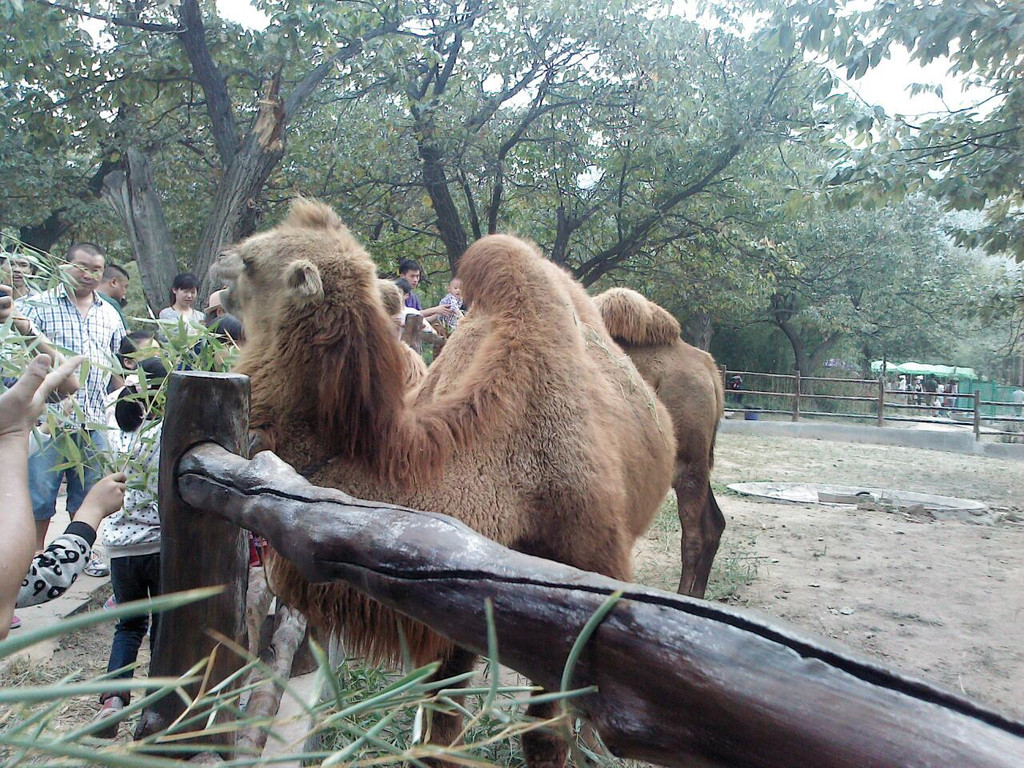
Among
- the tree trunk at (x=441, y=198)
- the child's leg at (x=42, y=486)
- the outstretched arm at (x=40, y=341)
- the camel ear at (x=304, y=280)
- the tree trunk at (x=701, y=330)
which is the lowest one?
the child's leg at (x=42, y=486)

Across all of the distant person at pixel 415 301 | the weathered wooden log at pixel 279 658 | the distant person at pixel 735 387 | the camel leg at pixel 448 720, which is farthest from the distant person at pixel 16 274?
the distant person at pixel 735 387

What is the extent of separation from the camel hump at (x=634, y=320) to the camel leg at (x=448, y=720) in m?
3.41

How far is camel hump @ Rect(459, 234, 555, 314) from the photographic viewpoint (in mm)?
3248

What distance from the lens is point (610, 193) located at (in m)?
12.9

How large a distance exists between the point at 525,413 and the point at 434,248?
12055 millimetres

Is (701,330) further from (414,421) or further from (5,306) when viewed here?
(5,306)

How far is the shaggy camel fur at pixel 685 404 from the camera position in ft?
18.6

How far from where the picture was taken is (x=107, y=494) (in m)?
2.68

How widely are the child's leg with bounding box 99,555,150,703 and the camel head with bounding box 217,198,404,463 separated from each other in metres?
1.33

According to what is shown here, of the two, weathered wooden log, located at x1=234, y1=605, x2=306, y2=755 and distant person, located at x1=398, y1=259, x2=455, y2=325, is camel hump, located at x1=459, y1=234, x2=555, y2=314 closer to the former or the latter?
weathered wooden log, located at x1=234, y1=605, x2=306, y2=755

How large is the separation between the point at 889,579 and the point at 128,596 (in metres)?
5.68

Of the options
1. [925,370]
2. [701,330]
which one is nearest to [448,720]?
[701,330]

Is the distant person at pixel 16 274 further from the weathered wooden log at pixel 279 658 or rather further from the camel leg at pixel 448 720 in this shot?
the camel leg at pixel 448 720

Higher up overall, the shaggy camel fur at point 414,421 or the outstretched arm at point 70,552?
the shaggy camel fur at point 414,421
